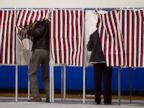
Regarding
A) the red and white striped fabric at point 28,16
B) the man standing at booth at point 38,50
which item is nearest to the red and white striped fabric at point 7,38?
the red and white striped fabric at point 28,16

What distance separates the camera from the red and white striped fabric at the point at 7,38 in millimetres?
8742

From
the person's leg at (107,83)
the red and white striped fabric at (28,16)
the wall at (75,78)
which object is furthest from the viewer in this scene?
the wall at (75,78)

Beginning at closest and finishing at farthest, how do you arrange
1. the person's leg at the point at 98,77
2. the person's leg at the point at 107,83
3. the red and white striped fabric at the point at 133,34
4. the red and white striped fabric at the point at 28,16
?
1. the red and white striped fabric at the point at 133,34
2. the person's leg at the point at 107,83
3. the person's leg at the point at 98,77
4. the red and white striped fabric at the point at 28,16

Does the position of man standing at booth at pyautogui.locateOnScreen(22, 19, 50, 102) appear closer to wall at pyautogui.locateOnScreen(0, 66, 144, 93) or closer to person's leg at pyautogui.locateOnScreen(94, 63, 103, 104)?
person's leg at pyautogui.locateOnScreen(94, 63, 103, 104)

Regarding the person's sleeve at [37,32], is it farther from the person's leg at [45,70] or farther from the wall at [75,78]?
the wall at [75,78]

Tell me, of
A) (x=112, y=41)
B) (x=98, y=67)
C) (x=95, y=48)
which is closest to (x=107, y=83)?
(x=98, y=67)

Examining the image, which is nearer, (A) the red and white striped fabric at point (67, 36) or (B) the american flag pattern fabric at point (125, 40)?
(B) the american flag pattern fabric at point (125, 40)

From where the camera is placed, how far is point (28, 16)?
28.6 feet

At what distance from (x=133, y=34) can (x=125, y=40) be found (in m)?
0.19

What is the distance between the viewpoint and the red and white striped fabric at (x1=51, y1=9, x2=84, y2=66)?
8508mm

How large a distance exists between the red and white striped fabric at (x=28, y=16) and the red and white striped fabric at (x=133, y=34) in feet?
5.27

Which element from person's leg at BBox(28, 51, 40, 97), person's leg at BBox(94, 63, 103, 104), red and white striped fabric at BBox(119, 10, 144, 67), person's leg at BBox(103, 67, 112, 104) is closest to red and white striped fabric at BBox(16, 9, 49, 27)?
person's leg at BBox(28, 51, 40, 97)
